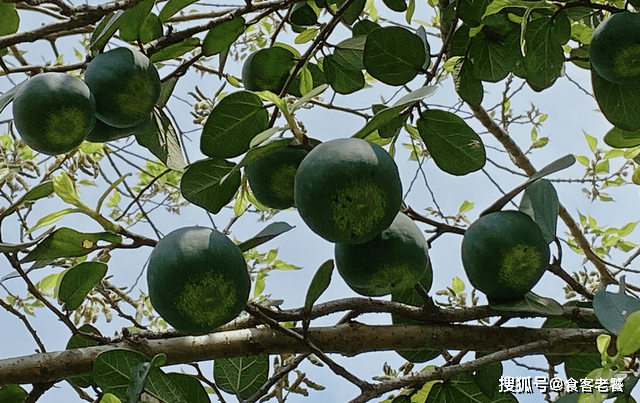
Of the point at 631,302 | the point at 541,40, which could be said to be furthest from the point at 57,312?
the point at 541,40

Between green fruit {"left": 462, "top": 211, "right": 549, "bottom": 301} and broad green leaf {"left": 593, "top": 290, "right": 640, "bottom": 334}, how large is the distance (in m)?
0.10

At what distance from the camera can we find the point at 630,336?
2.51 ft

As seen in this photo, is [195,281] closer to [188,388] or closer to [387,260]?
[188,388]

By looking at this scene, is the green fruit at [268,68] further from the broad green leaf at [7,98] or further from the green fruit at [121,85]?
the broad green leaf at [7,98]

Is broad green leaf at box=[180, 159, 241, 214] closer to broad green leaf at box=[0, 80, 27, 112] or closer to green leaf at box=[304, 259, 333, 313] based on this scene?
green leaf at box=[304, 259, 333, 313]

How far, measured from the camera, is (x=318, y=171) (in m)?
0.80

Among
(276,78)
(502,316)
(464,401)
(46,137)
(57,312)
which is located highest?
(276,78)

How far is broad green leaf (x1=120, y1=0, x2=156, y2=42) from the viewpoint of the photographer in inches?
42.4

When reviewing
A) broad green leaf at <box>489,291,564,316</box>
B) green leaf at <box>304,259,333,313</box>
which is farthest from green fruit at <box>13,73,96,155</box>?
broad green leaf at <box>489,291,564,316</box>

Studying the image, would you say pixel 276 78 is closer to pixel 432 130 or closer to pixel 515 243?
pixel 432 130

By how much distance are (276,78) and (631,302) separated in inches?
32.2

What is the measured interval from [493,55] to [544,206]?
464 mm

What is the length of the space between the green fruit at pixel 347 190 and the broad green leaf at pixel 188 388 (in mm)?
320

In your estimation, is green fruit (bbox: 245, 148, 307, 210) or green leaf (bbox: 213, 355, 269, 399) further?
green leaf (bbox: 213, 355, 269, 399)
